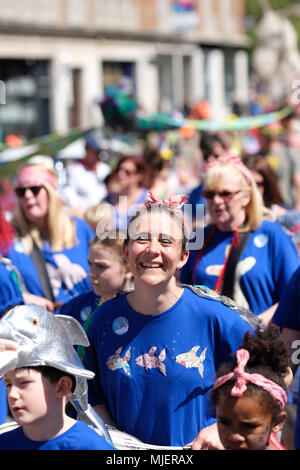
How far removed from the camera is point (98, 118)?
32.8 m

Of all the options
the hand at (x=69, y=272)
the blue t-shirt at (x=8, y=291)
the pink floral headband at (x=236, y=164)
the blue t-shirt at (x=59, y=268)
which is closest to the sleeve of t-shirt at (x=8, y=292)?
the blue t-shirt at (x=8, y=291)

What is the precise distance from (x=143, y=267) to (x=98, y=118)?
29556 millimetres

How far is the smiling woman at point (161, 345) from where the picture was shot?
3.56m

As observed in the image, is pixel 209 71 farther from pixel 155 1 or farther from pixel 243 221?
pixel 243 221

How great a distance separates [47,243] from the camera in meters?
6.01

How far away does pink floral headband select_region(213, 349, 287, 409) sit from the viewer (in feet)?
9.93

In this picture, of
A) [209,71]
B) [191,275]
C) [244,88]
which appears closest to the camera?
[191,275]

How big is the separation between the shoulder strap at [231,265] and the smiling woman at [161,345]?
135 centimetres

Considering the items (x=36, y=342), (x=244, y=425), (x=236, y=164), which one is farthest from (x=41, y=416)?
(x=236, y=164)

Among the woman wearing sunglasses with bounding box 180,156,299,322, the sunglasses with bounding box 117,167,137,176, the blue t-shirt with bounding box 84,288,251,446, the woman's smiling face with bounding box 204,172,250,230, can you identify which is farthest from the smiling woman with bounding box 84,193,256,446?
the sunglasses with bounding box 117,167,137,176

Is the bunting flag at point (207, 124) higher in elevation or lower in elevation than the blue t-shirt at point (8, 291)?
lower

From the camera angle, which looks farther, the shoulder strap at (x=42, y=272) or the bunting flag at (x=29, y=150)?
the bunting flag at (x=29, y=150)

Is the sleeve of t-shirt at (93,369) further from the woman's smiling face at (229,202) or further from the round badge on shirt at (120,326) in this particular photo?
the woman's smiling face at (229,202)
